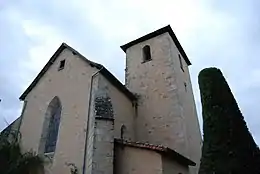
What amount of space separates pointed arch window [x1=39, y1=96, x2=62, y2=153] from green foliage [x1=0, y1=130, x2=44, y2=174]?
682 millimetres

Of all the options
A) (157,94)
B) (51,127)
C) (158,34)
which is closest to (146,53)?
(158,34)

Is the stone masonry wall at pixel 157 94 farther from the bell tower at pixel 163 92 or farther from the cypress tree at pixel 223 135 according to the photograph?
the cypress tree at pixel 223 135

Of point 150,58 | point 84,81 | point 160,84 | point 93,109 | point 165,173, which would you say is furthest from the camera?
point 150,58

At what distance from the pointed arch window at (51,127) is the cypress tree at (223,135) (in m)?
7.86

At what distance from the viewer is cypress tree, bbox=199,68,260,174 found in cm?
723

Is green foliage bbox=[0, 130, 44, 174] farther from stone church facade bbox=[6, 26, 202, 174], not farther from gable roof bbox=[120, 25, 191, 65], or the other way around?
gable roof bbox=[120, 25, 191, 65]

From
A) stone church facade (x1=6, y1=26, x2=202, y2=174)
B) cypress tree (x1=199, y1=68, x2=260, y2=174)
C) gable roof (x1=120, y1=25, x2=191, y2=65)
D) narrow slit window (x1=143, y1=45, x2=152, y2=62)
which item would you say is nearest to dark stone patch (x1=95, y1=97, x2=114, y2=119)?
stone church facade (x1=6, y1=26, x2=202, y2=174)

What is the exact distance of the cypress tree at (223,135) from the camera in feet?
A: 23.7

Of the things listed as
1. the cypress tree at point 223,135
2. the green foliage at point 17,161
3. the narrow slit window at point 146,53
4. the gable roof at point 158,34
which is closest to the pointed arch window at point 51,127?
the green foliage at point 17,161

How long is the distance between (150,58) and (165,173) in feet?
33.5

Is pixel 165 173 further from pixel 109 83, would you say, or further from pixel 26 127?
pixel 26 127

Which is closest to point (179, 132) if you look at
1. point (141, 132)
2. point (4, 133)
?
point (141, 132)

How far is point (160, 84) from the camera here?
56.8ft

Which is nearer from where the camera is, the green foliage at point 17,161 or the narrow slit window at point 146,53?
the green foliage at point 17,161
